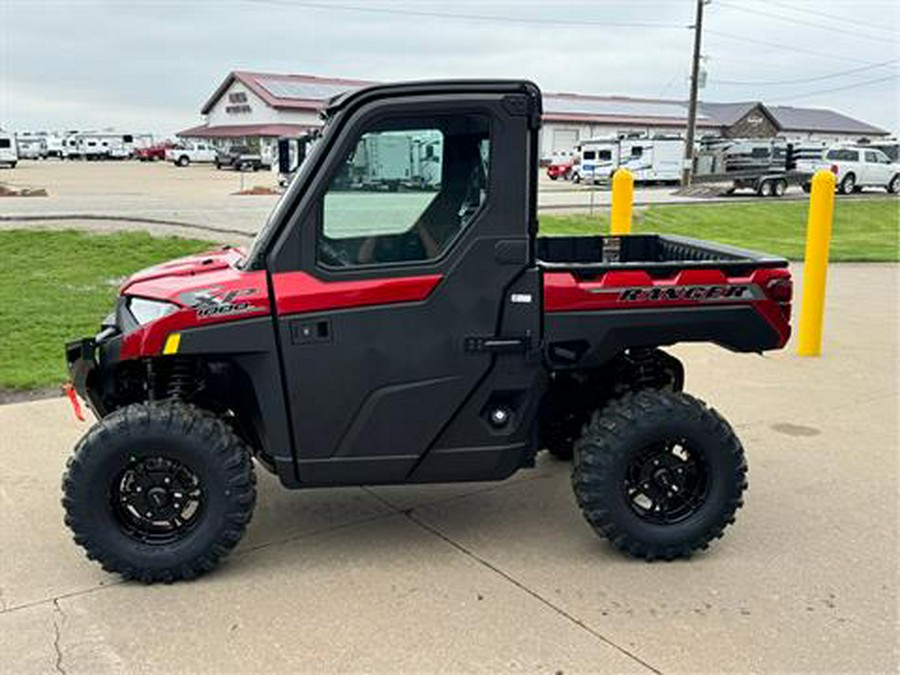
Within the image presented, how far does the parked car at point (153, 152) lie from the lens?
71812mm

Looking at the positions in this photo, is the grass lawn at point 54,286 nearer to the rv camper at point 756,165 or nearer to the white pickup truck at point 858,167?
the rv camper at point 756,165

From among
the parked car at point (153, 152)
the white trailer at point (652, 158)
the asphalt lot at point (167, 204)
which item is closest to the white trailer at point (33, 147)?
the parked car at point (153, 152)

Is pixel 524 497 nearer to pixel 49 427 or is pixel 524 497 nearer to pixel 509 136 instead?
pixel 509 136

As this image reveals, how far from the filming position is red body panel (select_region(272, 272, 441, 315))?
357 centimetres

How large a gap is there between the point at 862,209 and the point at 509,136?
26683 millimetres

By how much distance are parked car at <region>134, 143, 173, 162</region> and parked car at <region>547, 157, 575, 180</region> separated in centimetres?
3693

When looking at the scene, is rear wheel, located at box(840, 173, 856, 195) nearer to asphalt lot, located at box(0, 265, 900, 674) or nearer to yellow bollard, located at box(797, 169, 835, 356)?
yellow bollard, located at box(797, 169, 835, 356)

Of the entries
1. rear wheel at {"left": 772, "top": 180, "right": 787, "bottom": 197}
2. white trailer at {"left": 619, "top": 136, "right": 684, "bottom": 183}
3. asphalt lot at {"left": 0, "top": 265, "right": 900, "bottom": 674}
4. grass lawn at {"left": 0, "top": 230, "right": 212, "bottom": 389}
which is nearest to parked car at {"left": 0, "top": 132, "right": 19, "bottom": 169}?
white trailer at {"left": 619, "top": 136, "right": 684, "bottom": 183}

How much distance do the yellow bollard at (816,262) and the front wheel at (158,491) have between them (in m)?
5.81

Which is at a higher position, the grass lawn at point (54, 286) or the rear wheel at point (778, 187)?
the rear wheel at point (778, 187)

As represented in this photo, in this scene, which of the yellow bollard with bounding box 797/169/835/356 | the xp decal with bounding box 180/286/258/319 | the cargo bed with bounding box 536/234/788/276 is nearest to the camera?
the xp decal with bounding box 180/286/258/319

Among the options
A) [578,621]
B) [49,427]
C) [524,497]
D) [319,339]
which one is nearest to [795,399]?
[524,497]

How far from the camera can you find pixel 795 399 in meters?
6.54

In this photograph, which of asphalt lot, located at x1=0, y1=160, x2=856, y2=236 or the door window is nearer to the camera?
the door window
